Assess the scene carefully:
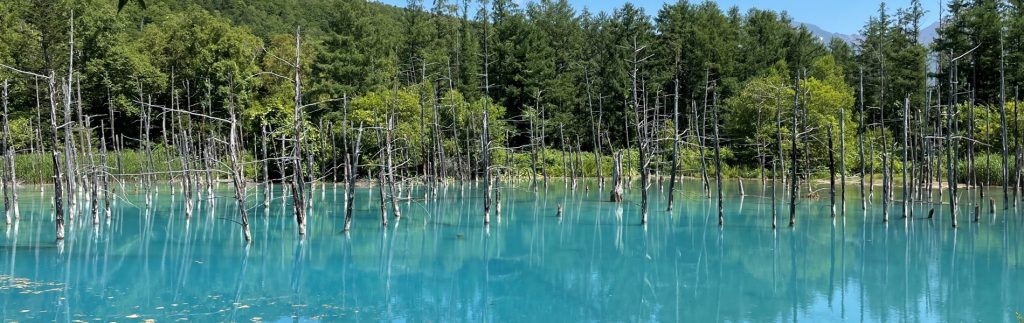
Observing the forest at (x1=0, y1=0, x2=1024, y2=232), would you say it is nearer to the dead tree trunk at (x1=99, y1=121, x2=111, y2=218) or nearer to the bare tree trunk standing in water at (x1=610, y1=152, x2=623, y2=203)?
the bare tree trunk standing in water at (x1=610, y1=152, x2=623, y2=203)

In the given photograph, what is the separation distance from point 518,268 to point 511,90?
39.2 meters

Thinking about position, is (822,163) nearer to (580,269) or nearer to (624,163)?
(624,163)

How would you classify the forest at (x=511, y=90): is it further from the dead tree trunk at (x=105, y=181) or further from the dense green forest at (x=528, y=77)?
the dead tree trunk at (x=105, y=181)

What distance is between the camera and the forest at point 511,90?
38.3m

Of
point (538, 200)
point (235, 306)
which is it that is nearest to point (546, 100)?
point (538, 200)

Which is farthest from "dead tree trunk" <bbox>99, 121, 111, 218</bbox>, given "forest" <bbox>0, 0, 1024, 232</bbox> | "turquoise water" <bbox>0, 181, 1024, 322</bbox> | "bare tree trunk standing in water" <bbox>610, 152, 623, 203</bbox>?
"bare tree trunk standing in water" <bbox>610, 152, 623, 203</bbox>

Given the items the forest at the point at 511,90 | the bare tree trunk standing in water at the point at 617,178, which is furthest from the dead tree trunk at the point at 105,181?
the bare tree trunk standing in water at the point at 617,178

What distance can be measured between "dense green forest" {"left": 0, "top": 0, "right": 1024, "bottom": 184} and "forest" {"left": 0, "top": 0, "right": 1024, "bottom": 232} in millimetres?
177

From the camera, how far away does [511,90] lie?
186 ft

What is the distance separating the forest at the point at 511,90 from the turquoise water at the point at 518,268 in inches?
257

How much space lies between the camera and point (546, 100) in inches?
2255

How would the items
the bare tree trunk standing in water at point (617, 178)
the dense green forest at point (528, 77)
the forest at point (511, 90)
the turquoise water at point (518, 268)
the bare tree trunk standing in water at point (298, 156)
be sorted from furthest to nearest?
1. the dense green forest at point (528, 77)
2. the forest at point (511, 90)
3. the bare tree trunk standing in water at point (617, 178)
4. the bare tree trunk standing in water at point (298, 156)
5. the turquoise water at point (518, 268)

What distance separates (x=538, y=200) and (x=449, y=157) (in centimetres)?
1280

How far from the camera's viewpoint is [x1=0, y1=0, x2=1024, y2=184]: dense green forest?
41.6 meters
